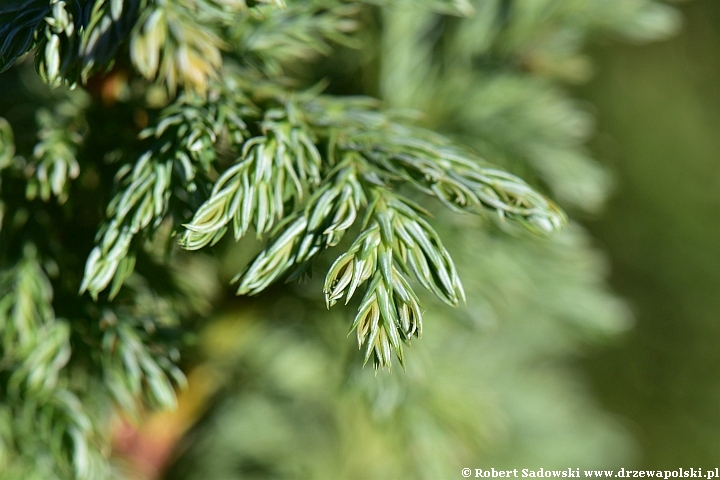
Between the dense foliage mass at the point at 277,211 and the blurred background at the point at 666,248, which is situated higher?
the dense foliage mass at the point at 277,211

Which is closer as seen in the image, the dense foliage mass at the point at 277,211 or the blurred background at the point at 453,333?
the dense foliage mass at the point at 277,211

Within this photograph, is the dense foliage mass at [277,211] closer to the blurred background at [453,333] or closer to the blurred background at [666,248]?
the blurred background at [453,333]

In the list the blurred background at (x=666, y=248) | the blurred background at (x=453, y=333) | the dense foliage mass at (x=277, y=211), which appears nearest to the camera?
the dense foliage mass at (x=277, y=211)

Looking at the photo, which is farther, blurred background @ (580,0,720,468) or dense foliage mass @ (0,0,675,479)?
blurred background @ (580,0,720,468)

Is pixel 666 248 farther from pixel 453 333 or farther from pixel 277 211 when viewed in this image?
pixel 277 211

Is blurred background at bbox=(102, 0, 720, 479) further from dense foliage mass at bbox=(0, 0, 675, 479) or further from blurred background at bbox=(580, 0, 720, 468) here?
blurred background at bbox=(580, 0, 720, 468)

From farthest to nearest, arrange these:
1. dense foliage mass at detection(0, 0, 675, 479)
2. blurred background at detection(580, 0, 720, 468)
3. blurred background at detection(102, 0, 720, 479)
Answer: blurred background at detection(580, 0, 720, 468)
blurred background at detection(102, 0, 720, 479)
dense foliage mass at detection(0, 0, 675, 479)

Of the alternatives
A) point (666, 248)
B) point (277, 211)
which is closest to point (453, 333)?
point (277, 211)

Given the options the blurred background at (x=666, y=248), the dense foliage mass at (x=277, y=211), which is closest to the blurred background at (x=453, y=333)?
the dense foliage mass at (x=277, y=211)

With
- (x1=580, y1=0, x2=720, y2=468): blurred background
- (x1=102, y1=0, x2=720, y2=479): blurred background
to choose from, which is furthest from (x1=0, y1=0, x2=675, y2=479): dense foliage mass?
(x1=580, y1=0, x2=720, y2=468): blurred background
